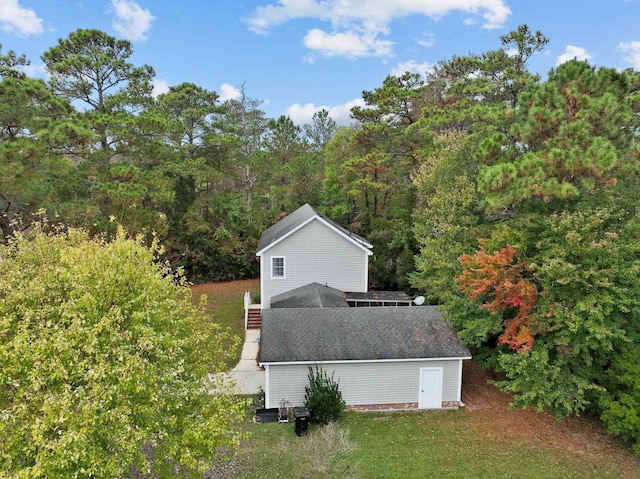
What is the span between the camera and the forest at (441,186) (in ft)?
39.2

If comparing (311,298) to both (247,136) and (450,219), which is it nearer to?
(450,219)

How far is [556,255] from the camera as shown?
39.8 ft

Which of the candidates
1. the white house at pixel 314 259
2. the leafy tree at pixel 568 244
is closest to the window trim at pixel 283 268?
the white house at pixel 314 259

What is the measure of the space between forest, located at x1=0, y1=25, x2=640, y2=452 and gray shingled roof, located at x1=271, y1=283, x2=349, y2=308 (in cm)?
397

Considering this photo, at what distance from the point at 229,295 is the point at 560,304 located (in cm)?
2071

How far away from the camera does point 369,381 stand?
1407 cm

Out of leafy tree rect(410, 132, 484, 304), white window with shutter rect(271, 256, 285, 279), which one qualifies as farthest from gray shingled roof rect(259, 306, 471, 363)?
white window with shutter rect(271, 256, 285, 279)

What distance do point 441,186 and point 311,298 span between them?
800 centimetres

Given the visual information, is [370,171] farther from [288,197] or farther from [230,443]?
[230,443]

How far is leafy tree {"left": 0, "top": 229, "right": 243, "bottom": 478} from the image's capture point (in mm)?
6258

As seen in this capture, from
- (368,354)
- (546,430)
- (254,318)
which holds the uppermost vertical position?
(368,354)

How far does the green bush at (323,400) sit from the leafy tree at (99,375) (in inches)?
195

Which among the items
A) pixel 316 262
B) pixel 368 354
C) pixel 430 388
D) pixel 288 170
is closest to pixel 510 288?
pixel 430 388

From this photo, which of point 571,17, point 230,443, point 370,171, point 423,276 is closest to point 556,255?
point 423,276
